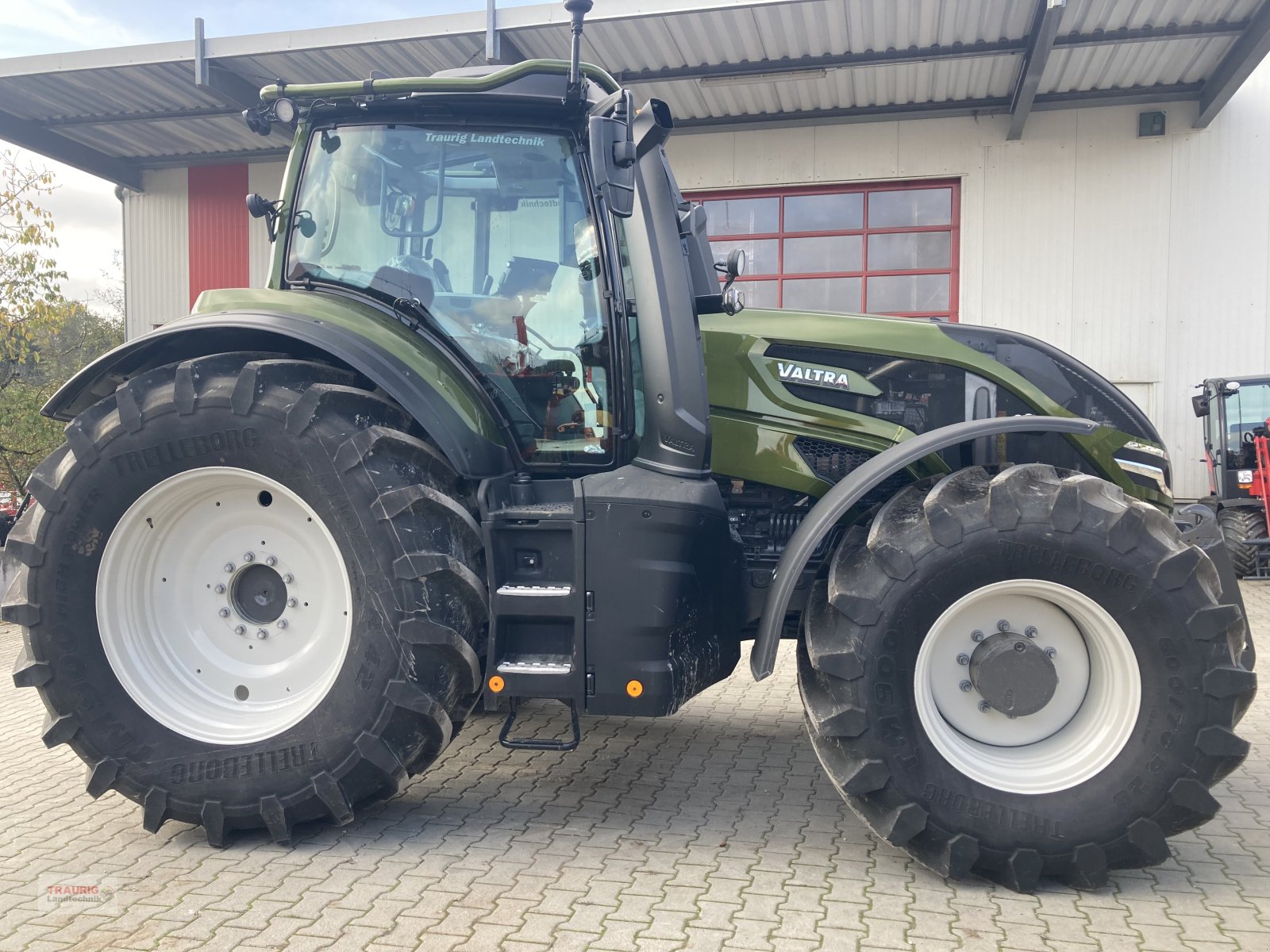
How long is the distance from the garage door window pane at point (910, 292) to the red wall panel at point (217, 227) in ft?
30.8

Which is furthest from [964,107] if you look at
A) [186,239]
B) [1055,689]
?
[186,239]

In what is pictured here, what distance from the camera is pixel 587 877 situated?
3.12 meters

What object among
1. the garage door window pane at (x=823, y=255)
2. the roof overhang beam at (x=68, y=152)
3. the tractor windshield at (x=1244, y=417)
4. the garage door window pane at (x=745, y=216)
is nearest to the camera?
the tractor windshield at (x=1244, y=417)

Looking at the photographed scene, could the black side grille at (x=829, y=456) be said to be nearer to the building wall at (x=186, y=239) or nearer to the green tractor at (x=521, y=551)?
the green tractor at (x=521, y=551)

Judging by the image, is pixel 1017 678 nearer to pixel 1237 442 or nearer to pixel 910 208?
pixel 1237 442

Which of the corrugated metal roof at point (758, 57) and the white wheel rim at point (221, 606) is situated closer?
the white wheel rim at point (221, 606)

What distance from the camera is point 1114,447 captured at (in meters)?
4.00

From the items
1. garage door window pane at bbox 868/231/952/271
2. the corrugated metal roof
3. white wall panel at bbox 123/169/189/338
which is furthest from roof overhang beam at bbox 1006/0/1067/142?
white wall panel at bbox 123/169/189/338

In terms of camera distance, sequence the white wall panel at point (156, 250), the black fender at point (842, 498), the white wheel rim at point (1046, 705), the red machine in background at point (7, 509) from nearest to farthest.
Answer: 1. the white wheel rim at point (1046, 705)
2. the black fender at point (842, 498)
3. the red machine in background at point (7, 509)
4. the white wall panel at point (156, 250)

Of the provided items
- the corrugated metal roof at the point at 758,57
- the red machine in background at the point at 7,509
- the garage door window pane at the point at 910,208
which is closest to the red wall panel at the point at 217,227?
the corrugated metal roof at the point at 758,57

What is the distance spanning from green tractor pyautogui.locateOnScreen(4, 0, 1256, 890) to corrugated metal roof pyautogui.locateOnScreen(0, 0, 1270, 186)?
803 centimetres

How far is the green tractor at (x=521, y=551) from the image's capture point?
3.08m

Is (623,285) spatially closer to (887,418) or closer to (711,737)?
(887,418)

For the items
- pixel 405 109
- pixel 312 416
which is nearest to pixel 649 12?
pixel 405 109
